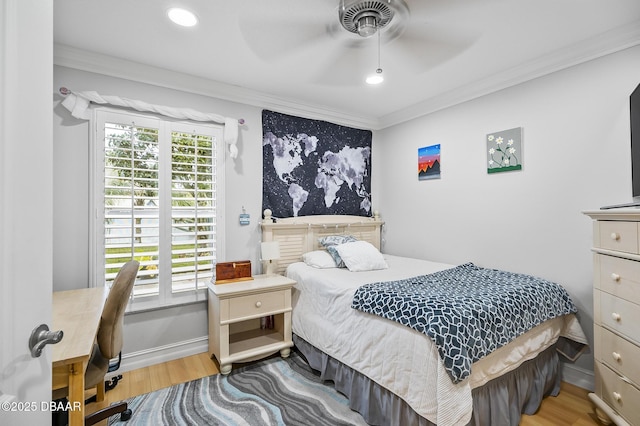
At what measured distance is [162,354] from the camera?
2.67 meters

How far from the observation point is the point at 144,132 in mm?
2574

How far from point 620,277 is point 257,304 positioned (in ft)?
8.03

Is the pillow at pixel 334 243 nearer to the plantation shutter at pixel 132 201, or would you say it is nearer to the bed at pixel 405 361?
the bed at pixel 405 361

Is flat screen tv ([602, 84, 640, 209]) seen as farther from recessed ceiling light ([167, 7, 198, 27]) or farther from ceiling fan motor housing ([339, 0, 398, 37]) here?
recessed ceiling light ([167, 7, 198, 27])

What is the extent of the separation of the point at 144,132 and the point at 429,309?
261 cm

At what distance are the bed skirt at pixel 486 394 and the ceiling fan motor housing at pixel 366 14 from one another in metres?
2.21

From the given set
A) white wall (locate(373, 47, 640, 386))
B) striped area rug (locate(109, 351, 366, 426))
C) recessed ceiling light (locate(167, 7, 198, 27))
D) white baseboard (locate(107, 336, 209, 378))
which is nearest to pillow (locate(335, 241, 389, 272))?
white wall (locate(373, 47, 640, 386))

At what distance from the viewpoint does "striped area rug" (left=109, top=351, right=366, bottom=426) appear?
1921 mm

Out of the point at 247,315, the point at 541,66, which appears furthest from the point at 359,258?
the point at 541,66

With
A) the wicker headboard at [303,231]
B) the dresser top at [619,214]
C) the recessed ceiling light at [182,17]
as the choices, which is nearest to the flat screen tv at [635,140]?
the dresser top at [619,214]

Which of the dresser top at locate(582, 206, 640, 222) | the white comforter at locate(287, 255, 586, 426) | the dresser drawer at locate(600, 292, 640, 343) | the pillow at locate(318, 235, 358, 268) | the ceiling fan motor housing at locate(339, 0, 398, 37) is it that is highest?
the ceiling fan motor housing at locate(339, 0, 398, 37)

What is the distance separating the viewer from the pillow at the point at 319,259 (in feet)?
9.88

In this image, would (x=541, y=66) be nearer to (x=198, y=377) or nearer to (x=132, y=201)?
(x=132, y=201)

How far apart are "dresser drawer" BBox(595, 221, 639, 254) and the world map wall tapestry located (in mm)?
2485
